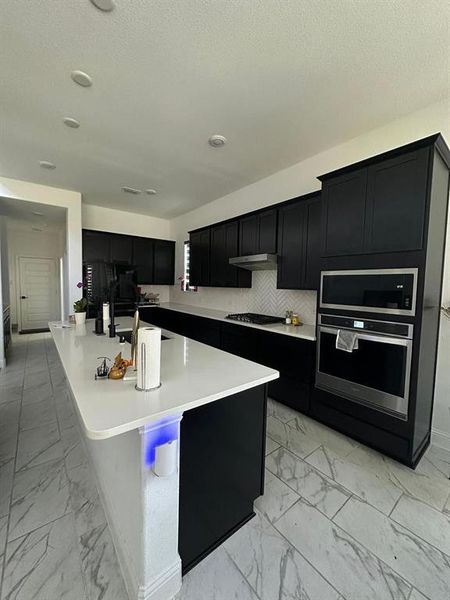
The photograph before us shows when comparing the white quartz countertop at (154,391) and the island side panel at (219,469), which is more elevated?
the white quartz countertop at (154,391)

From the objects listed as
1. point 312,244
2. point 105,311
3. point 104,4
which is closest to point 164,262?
point 105,311

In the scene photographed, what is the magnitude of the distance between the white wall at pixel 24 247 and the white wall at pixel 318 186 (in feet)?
14.2

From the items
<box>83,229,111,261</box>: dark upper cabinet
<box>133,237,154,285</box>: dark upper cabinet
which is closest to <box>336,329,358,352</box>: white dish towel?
<box>133,237,154,285</box>: dark upper cabinet

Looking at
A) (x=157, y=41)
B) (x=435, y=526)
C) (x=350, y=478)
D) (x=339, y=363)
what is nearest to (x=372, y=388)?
(x=339, y=363)

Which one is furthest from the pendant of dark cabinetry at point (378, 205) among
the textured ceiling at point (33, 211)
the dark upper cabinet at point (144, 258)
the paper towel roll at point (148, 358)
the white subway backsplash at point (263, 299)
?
A: the textured ceiling at point (33, 211)

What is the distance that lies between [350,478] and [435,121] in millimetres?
2941

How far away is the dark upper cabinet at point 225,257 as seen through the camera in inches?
150

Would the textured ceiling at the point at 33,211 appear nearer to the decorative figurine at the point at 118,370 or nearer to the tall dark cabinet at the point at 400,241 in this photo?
the decorative figurine at the point at 118,370

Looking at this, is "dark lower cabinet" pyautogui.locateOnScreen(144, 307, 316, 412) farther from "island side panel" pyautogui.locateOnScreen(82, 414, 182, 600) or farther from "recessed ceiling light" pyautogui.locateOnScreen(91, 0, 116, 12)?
"recessed ceiling light" pyautogui.locateOnScreen(91, 0, 116, 12)

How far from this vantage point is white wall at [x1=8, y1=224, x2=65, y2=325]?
6.57 metres

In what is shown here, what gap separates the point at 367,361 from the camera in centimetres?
202

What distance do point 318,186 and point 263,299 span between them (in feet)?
5.41

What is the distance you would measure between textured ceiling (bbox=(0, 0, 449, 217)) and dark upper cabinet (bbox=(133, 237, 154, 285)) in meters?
2.37

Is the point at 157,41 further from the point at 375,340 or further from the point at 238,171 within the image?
the point at 375,340
